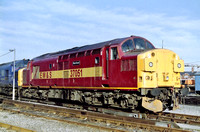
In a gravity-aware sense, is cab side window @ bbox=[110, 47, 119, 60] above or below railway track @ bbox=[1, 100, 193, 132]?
above

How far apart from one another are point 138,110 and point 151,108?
92 centimetres

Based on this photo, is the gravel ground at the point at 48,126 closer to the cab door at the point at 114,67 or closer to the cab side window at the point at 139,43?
the cab door at the point at 114,67

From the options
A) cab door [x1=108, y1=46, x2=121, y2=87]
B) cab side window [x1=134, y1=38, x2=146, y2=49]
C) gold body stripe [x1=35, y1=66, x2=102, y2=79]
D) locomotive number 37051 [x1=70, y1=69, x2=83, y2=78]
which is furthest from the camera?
locomotive number 37051 [x1=70, y1=69, x2=83, y2=78]

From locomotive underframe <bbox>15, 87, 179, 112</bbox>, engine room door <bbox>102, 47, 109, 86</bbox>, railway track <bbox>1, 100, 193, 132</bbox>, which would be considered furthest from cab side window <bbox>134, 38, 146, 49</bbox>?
railway track <bbox>1, 100, 193, 132</bbox>

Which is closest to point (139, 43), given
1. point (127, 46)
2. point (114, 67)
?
point (127, 46)

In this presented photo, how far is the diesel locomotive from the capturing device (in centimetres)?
1092

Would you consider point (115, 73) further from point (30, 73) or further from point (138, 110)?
point (30, 73)

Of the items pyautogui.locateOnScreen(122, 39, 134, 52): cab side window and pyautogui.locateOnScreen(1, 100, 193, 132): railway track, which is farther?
pyautogui.locateOnScreen(122, 39, 134, 52): cab side window

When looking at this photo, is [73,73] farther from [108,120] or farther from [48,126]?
[48,126]

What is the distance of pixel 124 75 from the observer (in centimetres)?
1155

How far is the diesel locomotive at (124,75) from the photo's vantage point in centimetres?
1092

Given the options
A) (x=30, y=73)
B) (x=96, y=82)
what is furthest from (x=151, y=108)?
(x=30, y=73)

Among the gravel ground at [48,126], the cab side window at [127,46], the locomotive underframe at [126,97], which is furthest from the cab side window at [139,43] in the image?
the gravel ground at [48,126]

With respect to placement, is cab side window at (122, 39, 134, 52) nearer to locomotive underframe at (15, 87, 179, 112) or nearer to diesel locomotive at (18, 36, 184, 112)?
diesel locomotive at (18, 36, 184, 112)
